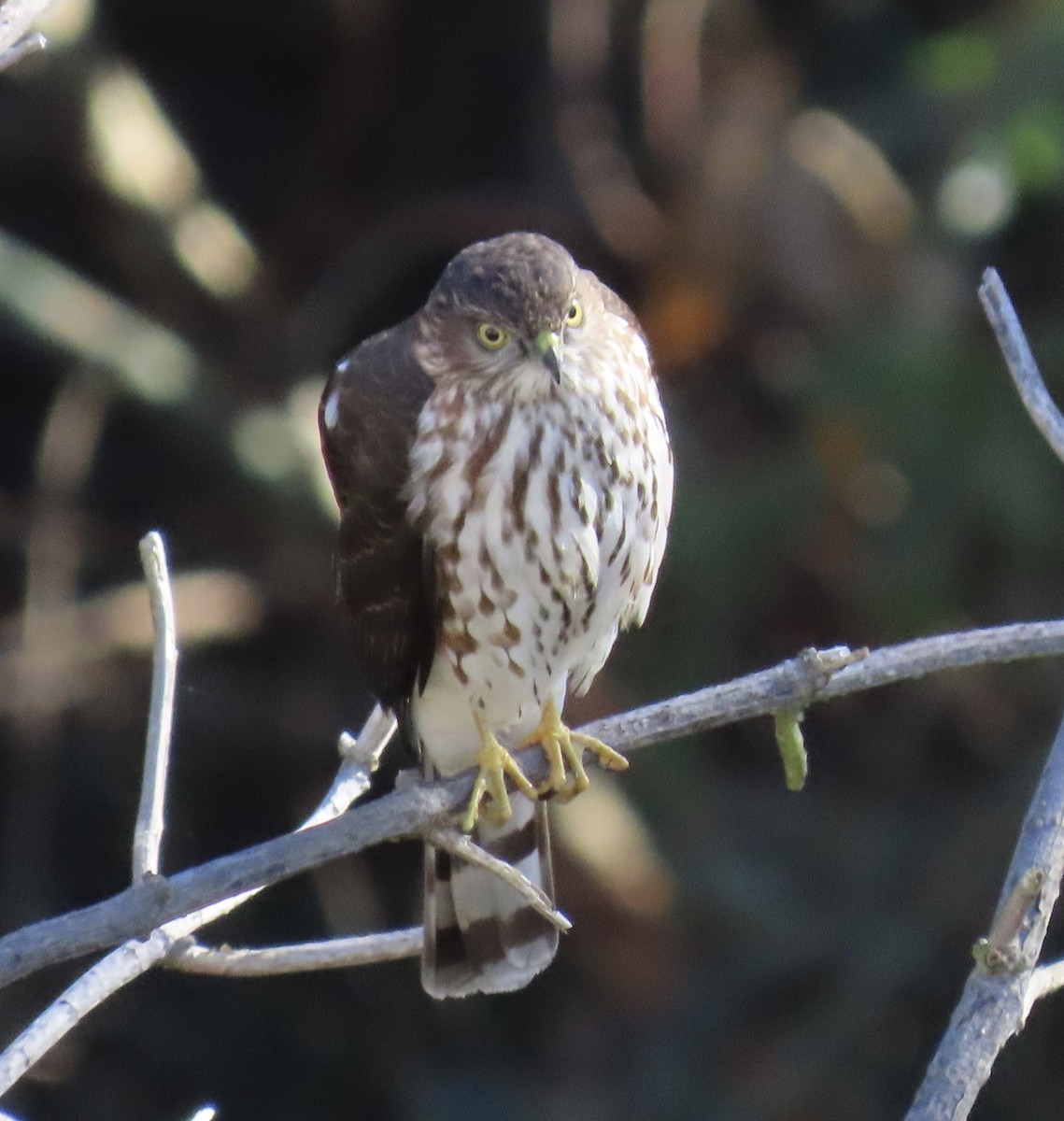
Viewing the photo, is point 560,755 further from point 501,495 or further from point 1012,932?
point 1012,932

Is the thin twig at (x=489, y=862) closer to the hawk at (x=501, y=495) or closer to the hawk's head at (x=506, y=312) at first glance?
the hawk at (x=501, y=495)

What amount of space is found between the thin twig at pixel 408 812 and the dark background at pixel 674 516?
275 cm

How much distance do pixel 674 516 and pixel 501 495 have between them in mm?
2114

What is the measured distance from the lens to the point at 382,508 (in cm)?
381

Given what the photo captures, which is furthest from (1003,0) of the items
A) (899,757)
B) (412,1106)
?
(412,1106)

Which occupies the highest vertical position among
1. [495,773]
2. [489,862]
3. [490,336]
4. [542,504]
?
[490,336]

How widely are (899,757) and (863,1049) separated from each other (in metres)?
1.02

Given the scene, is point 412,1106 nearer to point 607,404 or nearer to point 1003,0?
point 607,404

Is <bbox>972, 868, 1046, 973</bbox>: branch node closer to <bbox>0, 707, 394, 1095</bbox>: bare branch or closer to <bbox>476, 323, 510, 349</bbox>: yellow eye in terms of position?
<bbox>0, 707, 394, 1095</bbox>: bare branch

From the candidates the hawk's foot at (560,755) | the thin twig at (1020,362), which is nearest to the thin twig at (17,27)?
the thin twig at (1020,362)

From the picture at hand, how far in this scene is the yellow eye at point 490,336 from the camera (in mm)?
3736

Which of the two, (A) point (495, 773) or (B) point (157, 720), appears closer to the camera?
(B) point (157, 720)

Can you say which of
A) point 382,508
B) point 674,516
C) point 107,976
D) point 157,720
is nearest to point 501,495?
point 382,508

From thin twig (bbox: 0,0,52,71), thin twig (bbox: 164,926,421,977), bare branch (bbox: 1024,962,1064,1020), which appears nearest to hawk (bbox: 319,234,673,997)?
thin twig (bbox: 164,926,421,977)
